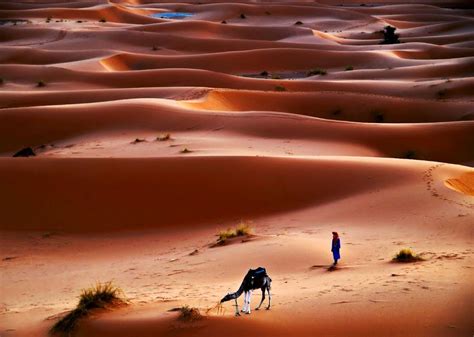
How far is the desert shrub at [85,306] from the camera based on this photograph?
21.9 ft

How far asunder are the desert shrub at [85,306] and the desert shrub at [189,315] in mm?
1097

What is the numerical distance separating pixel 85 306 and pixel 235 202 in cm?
636

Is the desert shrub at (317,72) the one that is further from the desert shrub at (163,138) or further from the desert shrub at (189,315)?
the desert shrub at (189,315)

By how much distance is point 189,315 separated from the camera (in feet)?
21.2

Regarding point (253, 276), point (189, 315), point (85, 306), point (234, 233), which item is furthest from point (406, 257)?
point (85, 306)

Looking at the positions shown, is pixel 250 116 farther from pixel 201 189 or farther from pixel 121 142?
pixel 201 189

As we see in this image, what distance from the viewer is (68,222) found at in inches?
495

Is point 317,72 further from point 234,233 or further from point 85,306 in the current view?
point 85,306

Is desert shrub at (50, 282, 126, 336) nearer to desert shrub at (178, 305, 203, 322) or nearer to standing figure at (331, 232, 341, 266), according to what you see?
desert shrub at (178, 305, 203, 322)

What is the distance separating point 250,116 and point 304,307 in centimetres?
1456

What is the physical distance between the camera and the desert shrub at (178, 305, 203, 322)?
6429mm

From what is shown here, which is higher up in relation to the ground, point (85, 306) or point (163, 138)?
point (163, 138)

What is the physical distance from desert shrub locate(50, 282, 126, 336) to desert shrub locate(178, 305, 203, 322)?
1.10m

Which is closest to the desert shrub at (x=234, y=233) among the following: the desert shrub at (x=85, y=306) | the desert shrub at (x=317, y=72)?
the desert shrub at (x=85, y=306)
